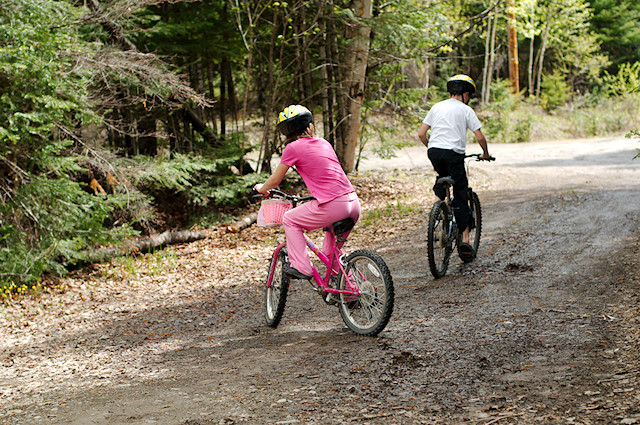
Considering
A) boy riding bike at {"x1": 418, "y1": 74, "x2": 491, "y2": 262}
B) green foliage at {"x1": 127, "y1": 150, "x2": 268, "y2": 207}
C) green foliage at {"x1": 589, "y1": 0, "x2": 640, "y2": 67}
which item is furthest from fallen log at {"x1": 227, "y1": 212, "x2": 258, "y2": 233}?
green foliage at {"x1": 589, "y1": 0, "x2": 640, "y2": 67}

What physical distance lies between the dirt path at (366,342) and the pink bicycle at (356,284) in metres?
0.20

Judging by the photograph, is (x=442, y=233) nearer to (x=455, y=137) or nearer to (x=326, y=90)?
(x=455, y=137)

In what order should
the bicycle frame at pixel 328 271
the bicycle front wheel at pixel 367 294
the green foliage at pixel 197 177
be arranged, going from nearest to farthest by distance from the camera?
the bicycle front wheel at pixel 367 294 → the bicycle frame at pixel 328 271 → the green foliage at pixel 197 177

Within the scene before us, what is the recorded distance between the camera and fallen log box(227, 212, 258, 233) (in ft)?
43.9

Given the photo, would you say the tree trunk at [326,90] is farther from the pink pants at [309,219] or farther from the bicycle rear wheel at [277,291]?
the pink pants at [309,219]

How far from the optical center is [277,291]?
248 inches

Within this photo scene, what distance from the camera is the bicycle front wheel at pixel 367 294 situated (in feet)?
17.0

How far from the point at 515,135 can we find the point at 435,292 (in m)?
22.1

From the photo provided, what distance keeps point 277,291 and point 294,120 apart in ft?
6.04

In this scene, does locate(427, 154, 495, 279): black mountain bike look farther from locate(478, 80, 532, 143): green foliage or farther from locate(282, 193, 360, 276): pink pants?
locate(478, 80, 532, 143): green foliage

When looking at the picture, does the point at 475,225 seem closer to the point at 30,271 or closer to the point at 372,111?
the point at 30,271

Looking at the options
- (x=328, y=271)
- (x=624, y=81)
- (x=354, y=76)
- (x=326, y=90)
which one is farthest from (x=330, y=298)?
(x=624, y=81)

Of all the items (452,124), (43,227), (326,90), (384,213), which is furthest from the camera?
(326,90)

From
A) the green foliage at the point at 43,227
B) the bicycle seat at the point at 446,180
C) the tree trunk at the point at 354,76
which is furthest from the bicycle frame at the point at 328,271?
the tree trunk at the point at 354,76
